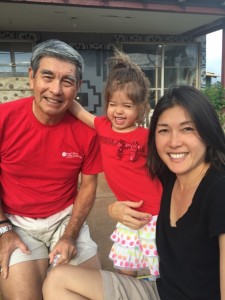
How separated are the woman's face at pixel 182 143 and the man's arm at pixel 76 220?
37.2 inches

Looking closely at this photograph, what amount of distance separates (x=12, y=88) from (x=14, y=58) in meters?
0.79

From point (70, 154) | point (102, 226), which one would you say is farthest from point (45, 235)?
point (102, 226)

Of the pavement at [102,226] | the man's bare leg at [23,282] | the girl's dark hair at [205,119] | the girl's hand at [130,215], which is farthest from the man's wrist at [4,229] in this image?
the girl's dark hair at [205,119]

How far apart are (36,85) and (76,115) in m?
0.37

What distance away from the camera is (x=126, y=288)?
167cm

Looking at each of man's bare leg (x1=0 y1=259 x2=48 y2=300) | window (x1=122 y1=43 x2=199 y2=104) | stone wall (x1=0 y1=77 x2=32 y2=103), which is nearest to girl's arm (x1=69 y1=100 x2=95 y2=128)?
man's bare leg (x1=0 y1=259 x2=48 y2=300)

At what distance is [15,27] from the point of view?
8070mm

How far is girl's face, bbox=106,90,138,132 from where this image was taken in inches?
84.2

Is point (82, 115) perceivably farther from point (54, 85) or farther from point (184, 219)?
point (184, 219)

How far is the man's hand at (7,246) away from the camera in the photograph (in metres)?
1.98

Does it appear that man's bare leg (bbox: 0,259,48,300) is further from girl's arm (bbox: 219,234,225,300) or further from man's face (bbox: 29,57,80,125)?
girl's arm (bbox: 219,234,225,300)

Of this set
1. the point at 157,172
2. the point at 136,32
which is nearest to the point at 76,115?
the point at 157,172

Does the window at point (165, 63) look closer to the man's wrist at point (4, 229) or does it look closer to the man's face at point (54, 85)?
the man's face at point (54, 85)

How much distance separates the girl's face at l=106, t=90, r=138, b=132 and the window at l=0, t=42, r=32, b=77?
7.21 m
